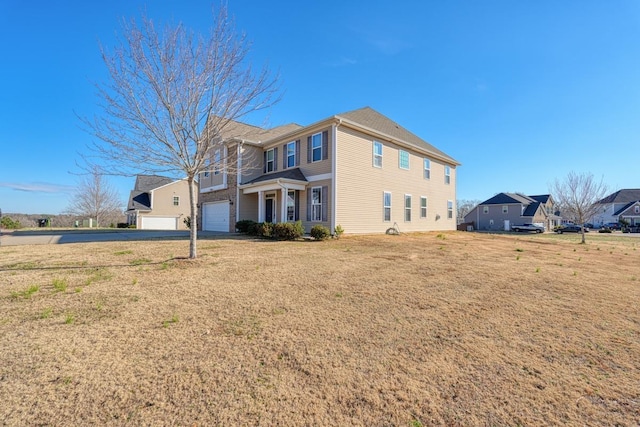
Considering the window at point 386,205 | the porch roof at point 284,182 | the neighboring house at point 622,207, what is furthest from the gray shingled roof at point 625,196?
the porch roof at point 284,182

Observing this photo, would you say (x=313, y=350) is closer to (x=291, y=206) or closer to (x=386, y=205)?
(x=291, y=206)

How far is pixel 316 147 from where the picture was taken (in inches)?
581

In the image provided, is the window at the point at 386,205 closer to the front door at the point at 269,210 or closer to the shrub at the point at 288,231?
the shrub at the point at 288,231

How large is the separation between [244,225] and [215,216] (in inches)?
216

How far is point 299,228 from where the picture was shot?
12.8 metres

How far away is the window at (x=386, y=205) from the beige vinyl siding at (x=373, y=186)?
0.24 meters

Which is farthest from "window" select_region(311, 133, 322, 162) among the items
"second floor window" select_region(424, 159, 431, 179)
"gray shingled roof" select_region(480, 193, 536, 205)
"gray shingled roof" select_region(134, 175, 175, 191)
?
"gray shingled roof" select_region(480, 193, 536, 205)

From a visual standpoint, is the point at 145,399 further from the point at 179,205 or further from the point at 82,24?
the point at 179,205

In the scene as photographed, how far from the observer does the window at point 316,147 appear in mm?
14531

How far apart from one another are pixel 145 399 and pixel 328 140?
12806mm

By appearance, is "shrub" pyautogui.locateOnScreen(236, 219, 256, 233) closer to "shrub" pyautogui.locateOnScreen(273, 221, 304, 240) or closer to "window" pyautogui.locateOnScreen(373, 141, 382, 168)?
"shrub" pyautogui.locateOnScreen(273, 221, 304, 240)

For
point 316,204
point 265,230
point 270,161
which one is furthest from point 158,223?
point 316,204

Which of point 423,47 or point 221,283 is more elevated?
point 423,47

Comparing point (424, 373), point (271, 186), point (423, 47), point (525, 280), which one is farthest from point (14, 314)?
point (423, 47)
